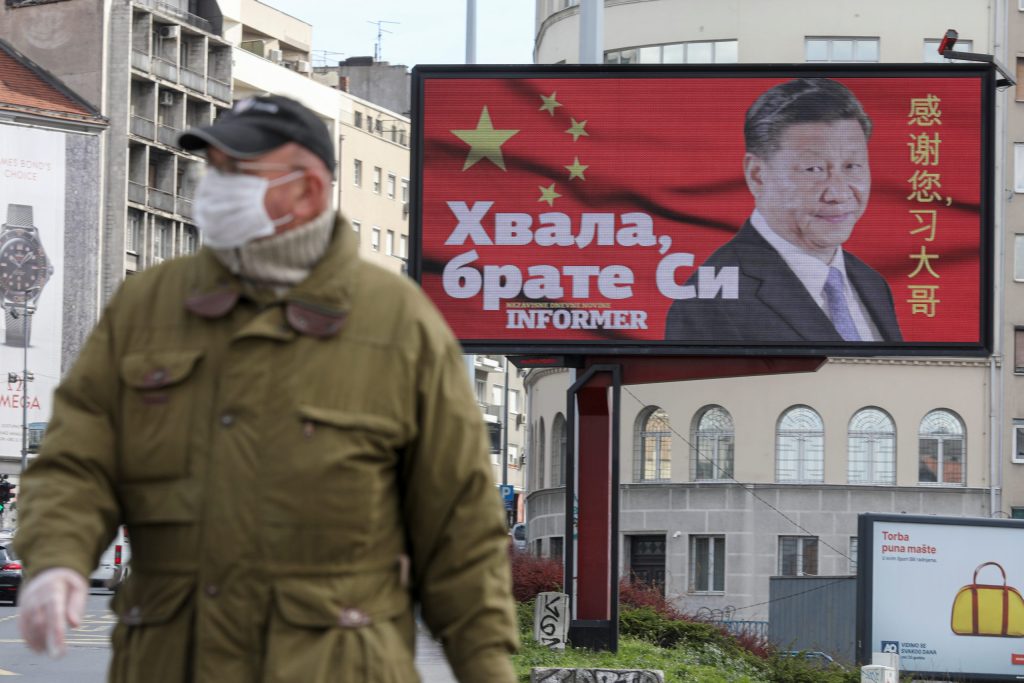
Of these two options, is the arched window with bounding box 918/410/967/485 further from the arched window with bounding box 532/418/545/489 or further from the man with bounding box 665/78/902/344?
the man with bounding box 665/78/902/344

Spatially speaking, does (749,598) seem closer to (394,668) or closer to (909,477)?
(909,477)

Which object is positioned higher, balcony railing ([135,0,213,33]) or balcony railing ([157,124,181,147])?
balcony railing ([135,0,213,33])

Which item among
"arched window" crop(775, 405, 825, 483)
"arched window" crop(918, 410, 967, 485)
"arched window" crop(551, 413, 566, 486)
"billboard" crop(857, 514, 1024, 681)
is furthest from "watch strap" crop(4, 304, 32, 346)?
"billboard" crop(857, 514, 1024, 681)

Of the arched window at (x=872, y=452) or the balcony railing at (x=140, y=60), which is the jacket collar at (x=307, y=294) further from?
the balcony railing at (x=140, y=60)

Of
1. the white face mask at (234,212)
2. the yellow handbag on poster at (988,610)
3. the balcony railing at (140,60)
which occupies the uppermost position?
the balcony railing at (140,60)

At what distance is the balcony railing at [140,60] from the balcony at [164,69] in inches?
15.3

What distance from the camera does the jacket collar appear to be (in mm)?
4207

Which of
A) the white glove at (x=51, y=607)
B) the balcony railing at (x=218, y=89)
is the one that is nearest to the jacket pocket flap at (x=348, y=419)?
the white glove at (x=51, y=607)

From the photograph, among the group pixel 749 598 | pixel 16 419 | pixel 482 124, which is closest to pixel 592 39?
pixel 482 124

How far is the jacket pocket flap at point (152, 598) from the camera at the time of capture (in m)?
4.14

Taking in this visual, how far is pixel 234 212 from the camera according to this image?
4246 mm

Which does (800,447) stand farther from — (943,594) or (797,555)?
(943,594)

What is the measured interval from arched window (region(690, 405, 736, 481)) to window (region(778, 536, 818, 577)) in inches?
98.6

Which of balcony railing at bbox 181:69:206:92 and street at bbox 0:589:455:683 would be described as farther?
balcony railing at bbox 181:69:206:92
